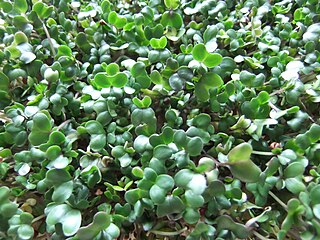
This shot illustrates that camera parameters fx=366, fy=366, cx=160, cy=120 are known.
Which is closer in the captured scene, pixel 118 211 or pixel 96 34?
pixel 118 211

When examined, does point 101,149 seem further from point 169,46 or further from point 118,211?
point 169,46

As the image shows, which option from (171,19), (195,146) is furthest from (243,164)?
(171,19)

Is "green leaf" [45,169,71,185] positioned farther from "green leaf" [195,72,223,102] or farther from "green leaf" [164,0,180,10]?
"green leaf" [164,0,180,10]

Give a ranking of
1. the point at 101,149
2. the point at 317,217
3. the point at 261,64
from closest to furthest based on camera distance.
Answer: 1. the point at 317,217
2. the point at 101,149
3. the point at 261,64

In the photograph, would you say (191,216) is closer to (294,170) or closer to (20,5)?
(294,170)

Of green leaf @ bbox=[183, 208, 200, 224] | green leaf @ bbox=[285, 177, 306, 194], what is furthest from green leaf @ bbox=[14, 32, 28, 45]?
green leaf @ bbox=[285, 177, 306, 194]

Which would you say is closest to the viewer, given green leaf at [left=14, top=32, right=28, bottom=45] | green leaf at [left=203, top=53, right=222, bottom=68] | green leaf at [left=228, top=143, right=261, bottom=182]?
green leaf at [left=228, top=143, right=261, bottom=182]

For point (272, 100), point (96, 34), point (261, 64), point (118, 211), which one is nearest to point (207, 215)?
point (118, 211)
